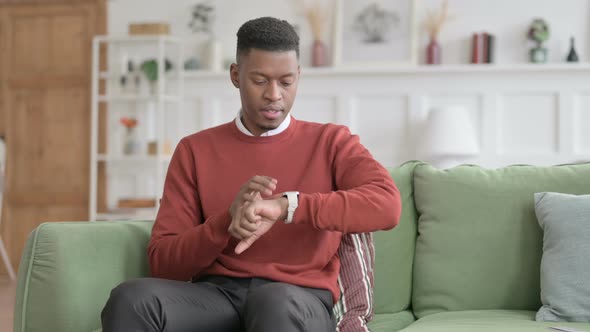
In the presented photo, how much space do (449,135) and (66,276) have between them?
3781mm

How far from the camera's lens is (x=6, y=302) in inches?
216

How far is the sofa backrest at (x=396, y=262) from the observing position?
2.47m

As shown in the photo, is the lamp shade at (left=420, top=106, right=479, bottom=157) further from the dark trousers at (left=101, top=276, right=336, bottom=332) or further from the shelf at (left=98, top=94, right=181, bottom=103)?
the dark trousers at (left=101, top=276, right=336, bottom=332)

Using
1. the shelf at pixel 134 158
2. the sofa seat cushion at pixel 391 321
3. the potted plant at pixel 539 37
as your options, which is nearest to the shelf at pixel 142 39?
the shelf at pixel 134 158

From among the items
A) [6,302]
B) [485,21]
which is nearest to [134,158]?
[6,302]

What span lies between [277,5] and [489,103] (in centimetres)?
172

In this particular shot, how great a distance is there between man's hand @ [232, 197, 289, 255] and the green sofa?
422 millimetres

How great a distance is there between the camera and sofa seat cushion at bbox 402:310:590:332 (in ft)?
6.83

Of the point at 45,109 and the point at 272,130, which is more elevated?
the point at 45,109

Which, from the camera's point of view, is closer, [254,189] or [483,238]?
[254,189]

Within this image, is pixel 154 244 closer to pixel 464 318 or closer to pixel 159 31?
pixel 464 318

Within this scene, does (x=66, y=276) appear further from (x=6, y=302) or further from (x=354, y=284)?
(x=6, y=302)

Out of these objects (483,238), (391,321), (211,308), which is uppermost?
(483,238)

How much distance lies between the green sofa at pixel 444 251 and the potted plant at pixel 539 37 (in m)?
3.42
